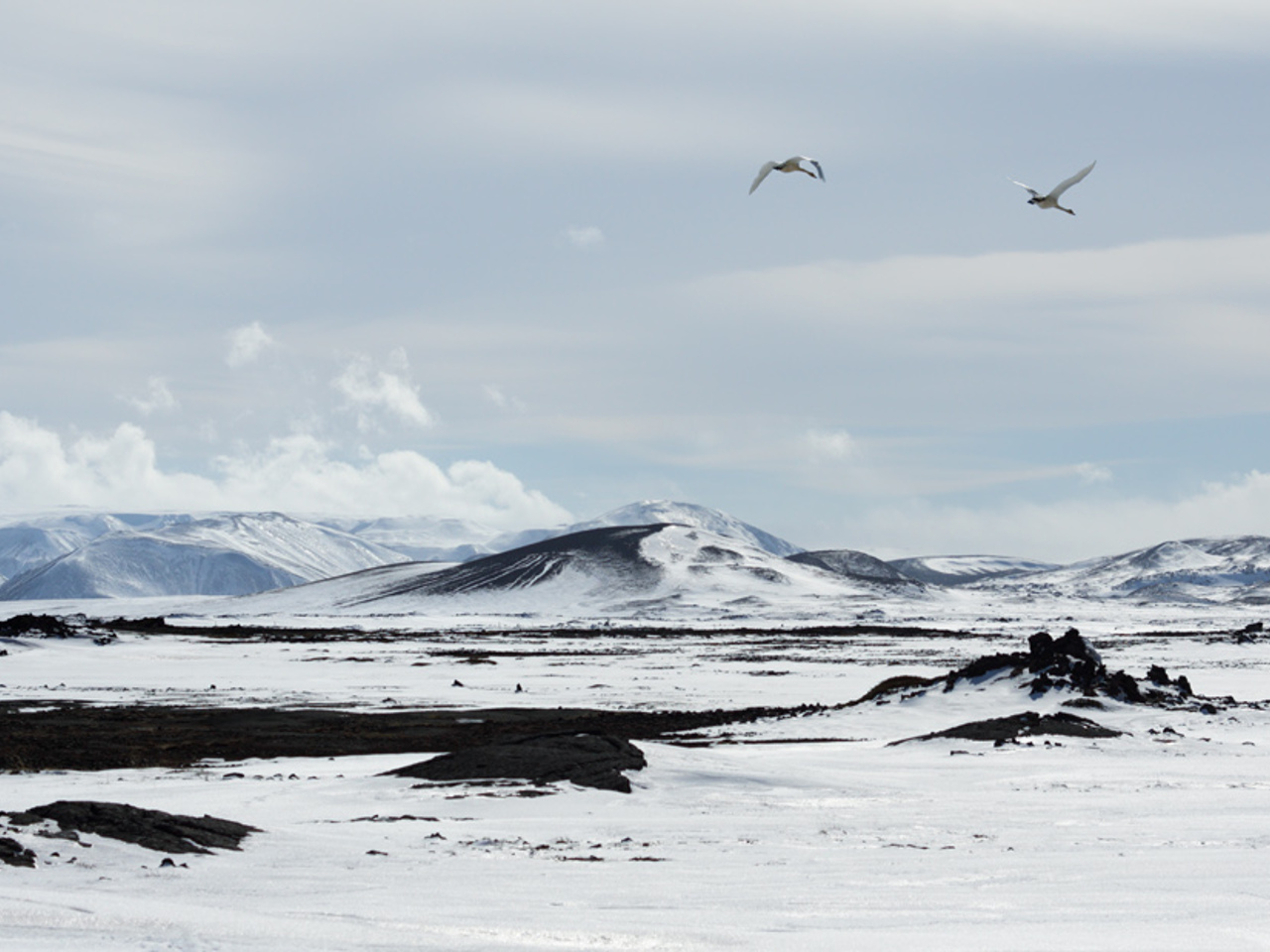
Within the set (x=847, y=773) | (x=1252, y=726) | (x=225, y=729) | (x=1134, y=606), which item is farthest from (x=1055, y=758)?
(x=1134, y=606)

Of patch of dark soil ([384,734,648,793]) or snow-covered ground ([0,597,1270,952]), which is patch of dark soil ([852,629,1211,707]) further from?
patch of dark soil ([384,734,648,793])

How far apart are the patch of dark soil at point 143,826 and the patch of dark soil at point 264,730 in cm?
963

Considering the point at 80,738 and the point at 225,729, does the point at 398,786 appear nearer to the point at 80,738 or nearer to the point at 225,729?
the point at 80,738

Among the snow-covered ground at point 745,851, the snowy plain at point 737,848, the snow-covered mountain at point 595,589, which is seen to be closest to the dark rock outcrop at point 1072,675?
the snowy plain at point 737,848

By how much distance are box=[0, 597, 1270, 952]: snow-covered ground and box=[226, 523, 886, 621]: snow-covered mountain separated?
124501mm

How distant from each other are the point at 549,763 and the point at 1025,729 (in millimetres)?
12159

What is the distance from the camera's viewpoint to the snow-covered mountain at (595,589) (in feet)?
534

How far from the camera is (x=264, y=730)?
31.5 metres

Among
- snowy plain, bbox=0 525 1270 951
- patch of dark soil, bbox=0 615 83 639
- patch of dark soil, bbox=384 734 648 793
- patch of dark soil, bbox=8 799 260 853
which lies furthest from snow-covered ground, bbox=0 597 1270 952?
patch of dark soil, bbox=0 615 83 639

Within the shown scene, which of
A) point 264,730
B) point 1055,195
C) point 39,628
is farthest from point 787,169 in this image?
point 39,628

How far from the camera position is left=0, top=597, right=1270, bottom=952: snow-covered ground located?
8.55 m

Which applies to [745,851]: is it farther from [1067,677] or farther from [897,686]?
[897,686]

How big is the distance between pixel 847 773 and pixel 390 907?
12459mm

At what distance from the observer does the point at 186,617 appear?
148 m
